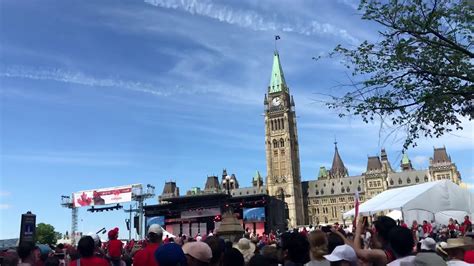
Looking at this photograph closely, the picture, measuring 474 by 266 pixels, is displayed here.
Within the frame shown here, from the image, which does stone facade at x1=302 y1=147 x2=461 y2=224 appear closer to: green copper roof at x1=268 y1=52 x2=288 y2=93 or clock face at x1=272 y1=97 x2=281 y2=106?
clock face at x1=272 y1=97 x2=281 y2=106

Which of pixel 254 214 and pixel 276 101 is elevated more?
pixel 276 101

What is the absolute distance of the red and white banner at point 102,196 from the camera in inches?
2682

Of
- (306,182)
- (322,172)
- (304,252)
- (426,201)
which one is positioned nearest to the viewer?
(304,252)

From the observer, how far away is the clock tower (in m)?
124

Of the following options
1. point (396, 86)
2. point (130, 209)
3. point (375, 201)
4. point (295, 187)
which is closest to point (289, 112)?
point (295, 187)

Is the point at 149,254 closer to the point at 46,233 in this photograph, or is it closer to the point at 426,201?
the point at 426,201

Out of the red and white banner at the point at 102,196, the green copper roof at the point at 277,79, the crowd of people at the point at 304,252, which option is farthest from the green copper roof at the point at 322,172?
the crowd of people at the point at 304,252

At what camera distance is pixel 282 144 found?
5172 inches

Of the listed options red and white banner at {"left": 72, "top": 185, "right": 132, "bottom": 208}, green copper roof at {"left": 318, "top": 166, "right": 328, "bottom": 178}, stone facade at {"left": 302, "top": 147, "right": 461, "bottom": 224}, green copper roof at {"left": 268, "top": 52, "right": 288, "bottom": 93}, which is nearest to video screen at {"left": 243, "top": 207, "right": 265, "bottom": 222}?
red and white banner at {"left": 72, "top": 185, "right": 132, "bottom": 208}

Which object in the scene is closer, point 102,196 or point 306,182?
point 102,196

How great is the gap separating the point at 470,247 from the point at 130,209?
65663 millimetres

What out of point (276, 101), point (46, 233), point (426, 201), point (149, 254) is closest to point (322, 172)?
point (276, 101)

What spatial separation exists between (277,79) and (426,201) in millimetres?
120505

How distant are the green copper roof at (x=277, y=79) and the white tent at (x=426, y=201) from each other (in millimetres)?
116674
